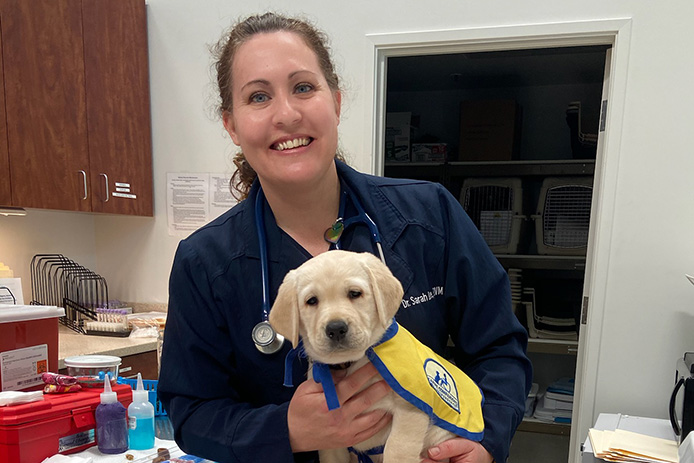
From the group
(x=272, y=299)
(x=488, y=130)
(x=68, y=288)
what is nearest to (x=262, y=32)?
(x=272, y=299)

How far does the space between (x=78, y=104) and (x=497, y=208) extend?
8.64ft

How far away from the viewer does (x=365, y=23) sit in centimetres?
251

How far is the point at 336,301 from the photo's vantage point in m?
0.88

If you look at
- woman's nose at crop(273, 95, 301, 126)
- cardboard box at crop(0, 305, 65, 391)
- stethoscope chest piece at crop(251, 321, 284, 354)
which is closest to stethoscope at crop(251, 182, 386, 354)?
stethoscope chest piece at crop(251, 321, 284, 354)

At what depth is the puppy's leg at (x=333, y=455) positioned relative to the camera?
40.0 inches

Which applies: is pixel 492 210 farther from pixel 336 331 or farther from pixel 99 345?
pixel 336 331

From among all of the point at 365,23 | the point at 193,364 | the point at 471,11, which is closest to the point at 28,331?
the point at 193,364

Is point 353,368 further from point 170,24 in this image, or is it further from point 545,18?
point 170,24

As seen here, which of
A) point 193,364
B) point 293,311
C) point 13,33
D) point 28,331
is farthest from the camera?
point 13,33

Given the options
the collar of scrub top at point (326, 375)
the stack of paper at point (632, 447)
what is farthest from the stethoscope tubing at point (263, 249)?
the stack of paper at point (632, 447)

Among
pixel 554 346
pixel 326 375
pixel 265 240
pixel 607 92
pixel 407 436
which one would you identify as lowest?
pixel 554 346

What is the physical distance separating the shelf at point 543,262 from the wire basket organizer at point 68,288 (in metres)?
2.56

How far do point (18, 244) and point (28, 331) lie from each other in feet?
4.81

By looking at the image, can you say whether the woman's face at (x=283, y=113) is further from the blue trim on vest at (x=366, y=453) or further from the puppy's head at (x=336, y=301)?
the blue trim on vest at (x=366, y=453)
